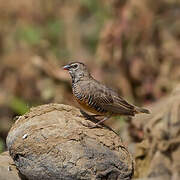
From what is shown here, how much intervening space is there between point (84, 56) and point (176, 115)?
27.0 feet

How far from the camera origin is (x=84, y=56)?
17203 mm

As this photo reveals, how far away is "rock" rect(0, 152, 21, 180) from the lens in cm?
774

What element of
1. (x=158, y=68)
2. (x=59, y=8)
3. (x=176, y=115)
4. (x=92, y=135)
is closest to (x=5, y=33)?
(x=59, y=8)

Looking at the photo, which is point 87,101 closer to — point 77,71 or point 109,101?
point 109,101

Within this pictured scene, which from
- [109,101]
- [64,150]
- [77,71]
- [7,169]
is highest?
[77,71]

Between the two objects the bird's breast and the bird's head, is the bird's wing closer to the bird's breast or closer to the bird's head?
the bird's breast

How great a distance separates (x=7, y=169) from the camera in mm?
7906

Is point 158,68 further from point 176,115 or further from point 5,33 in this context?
point 176,115

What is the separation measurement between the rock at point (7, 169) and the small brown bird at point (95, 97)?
50.1 inches

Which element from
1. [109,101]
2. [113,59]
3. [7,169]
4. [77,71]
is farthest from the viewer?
[113,59]

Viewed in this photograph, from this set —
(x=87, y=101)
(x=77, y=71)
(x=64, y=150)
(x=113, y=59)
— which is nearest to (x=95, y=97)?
(x=87, y=101)

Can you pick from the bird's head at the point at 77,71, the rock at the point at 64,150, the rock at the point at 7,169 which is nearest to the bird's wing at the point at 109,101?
the bird's head at the point at 77,71

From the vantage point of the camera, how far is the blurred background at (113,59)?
1520 cm

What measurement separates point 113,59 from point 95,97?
776 cm
